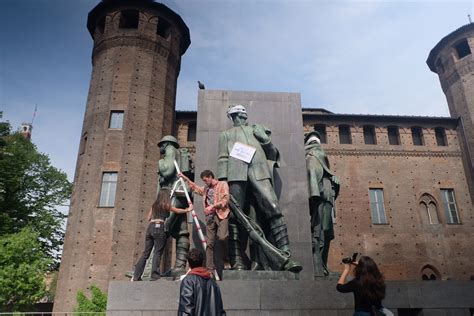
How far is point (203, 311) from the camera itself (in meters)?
3.53

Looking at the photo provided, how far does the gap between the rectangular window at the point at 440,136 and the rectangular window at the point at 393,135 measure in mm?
3042

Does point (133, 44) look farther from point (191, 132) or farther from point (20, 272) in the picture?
point (20, 272)

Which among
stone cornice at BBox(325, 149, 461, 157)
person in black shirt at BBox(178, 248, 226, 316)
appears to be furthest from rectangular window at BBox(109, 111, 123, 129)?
person in black shirt at BBox(178, 248, 226, 316)

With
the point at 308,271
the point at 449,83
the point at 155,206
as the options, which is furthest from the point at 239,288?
the point at 449,83

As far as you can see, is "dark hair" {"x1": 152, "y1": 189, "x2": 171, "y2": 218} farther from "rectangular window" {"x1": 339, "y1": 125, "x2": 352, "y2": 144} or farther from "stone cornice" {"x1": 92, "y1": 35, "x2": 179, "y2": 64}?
"rectangular window" {"x1": 339, "y1": 125, "x2": 352, "y2": 144}

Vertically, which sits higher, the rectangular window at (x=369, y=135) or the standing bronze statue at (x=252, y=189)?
the rectangular window at (x=369, y=135)

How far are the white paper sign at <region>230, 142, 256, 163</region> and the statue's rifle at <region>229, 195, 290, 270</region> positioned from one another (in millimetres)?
676

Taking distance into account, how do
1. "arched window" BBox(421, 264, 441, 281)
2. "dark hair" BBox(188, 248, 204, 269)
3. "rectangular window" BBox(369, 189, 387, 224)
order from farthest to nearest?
"rectangular window" BBox(369, 189, 387, 224), "arched window" BBox(421, 264, 441, 281), "dark hair" BBox(188, 248, 204, 269)

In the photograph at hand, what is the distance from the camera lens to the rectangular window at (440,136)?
95.6 feet

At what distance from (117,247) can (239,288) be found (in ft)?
55.7

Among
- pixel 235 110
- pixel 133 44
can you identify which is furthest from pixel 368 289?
pixel 133 44

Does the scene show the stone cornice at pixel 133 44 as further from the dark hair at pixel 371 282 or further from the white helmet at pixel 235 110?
the dark hair at pixel 371 282

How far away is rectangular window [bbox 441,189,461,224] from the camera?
2673 cm

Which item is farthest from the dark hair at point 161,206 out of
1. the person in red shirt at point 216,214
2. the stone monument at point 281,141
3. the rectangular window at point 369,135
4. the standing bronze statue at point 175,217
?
the rectangular window at point 369,135
